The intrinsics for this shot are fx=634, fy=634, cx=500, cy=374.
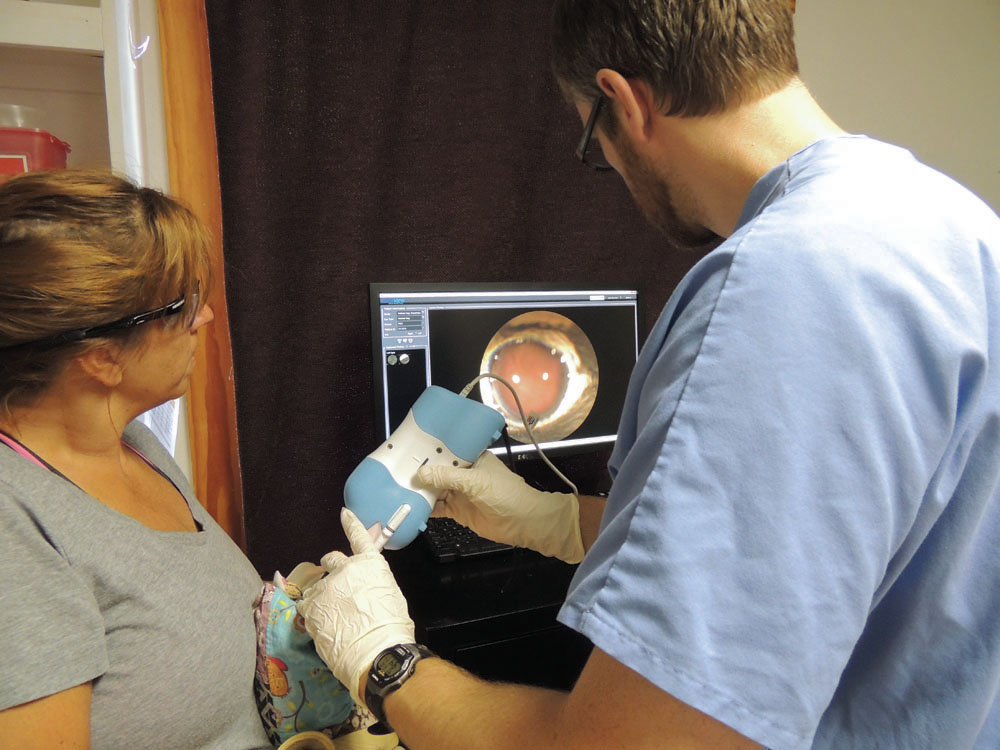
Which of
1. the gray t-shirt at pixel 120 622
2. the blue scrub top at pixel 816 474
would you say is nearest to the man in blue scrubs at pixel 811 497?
the blue scrub top at pixel 816 474

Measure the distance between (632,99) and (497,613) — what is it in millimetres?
881

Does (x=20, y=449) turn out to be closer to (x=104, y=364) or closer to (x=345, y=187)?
(x=104, y=364)

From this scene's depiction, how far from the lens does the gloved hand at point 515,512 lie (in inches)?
47.1

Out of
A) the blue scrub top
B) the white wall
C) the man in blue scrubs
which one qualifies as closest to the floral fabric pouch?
the man in blue scrubs

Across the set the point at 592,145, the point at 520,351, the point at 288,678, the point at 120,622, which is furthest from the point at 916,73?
the point at 120,622

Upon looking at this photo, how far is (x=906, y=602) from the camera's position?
1.81 ft

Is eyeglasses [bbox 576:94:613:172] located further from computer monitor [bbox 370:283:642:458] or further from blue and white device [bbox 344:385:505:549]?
computer monitor [bbox 370:283:642:458]

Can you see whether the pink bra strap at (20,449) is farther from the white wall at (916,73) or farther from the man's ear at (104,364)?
the white wall at (916,73)

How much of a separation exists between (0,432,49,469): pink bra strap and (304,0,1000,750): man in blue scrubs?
0.64 meters

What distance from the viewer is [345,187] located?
4.86 feet

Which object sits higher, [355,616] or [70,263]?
[70,263]

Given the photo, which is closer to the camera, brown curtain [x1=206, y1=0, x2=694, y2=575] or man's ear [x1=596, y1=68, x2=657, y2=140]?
man's ear [x1=596, y1=68, x2=657, y2=140]

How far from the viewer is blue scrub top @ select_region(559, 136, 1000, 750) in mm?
451

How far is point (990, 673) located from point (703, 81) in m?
0.63
